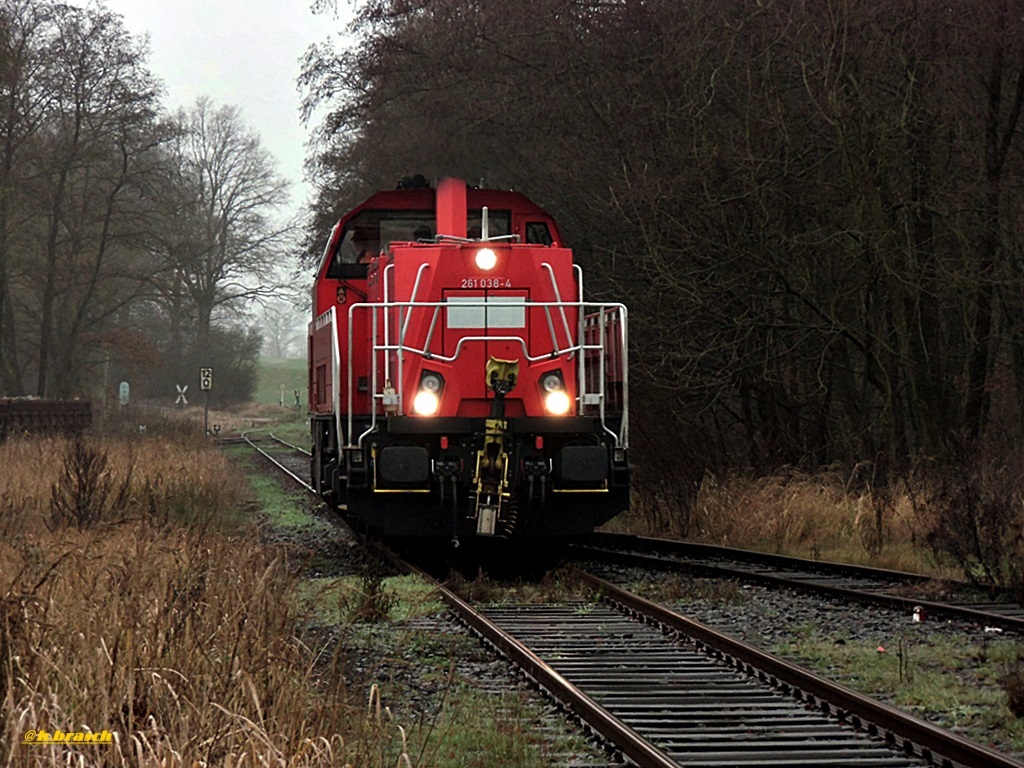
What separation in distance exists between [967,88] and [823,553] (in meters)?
7.74

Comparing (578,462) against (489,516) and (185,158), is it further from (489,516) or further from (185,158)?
(185,158)

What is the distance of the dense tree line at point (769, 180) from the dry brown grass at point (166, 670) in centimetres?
996

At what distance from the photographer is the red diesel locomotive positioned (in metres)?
11.2

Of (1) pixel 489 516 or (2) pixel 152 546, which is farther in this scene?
(1) pixel 489 516

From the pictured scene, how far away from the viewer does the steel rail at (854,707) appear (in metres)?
5.40

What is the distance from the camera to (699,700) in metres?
6.73

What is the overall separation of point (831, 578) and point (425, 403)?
381 cm

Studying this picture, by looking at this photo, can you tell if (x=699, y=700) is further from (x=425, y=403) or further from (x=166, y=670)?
(x=425, y=403)

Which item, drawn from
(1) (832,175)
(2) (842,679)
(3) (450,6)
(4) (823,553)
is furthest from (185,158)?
(2) (842,679)

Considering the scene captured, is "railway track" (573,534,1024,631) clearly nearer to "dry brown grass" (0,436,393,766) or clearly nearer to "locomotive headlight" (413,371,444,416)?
"locomotive headlight" (413,371,444,416)

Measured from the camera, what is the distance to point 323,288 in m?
13.5

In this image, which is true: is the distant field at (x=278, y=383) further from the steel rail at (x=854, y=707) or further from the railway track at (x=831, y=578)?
the steel rail at (x=854, y=707)

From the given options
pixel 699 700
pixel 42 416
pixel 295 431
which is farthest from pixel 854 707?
pixel 295 431

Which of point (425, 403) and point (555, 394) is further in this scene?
point (555, 394)
